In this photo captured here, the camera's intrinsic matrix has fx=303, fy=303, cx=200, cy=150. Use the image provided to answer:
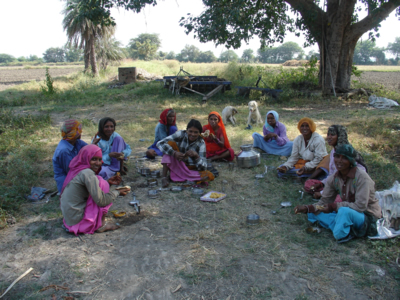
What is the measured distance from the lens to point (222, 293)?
2.54 meters

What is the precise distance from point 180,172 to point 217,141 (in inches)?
46.5

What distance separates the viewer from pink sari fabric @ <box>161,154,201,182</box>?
5.06 m

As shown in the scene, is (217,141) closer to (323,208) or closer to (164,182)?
(164,182)

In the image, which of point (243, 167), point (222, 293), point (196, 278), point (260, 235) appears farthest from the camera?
point (243, 167)

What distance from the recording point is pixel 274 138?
636 cm

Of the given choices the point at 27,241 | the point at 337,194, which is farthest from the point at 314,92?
the point at 27,241

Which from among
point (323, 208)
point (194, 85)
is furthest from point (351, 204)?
point (194, 85)

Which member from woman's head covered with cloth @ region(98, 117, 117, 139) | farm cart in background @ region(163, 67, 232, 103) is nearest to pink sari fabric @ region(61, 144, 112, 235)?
woman's head covered with cloth @ region(98, 117, 117, 139)

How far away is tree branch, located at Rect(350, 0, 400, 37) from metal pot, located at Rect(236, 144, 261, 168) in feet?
29.1

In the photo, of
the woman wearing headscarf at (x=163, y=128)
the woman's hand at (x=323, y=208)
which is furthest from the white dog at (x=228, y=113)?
the woman's hand at (x=323, y=208)

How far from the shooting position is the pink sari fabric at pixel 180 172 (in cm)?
506

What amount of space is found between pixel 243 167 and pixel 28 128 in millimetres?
6050

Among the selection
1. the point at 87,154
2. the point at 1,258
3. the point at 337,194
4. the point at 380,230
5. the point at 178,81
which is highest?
the point at 178,81

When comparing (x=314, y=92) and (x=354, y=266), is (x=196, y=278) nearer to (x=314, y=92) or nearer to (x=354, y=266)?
(x=354, y=266)
